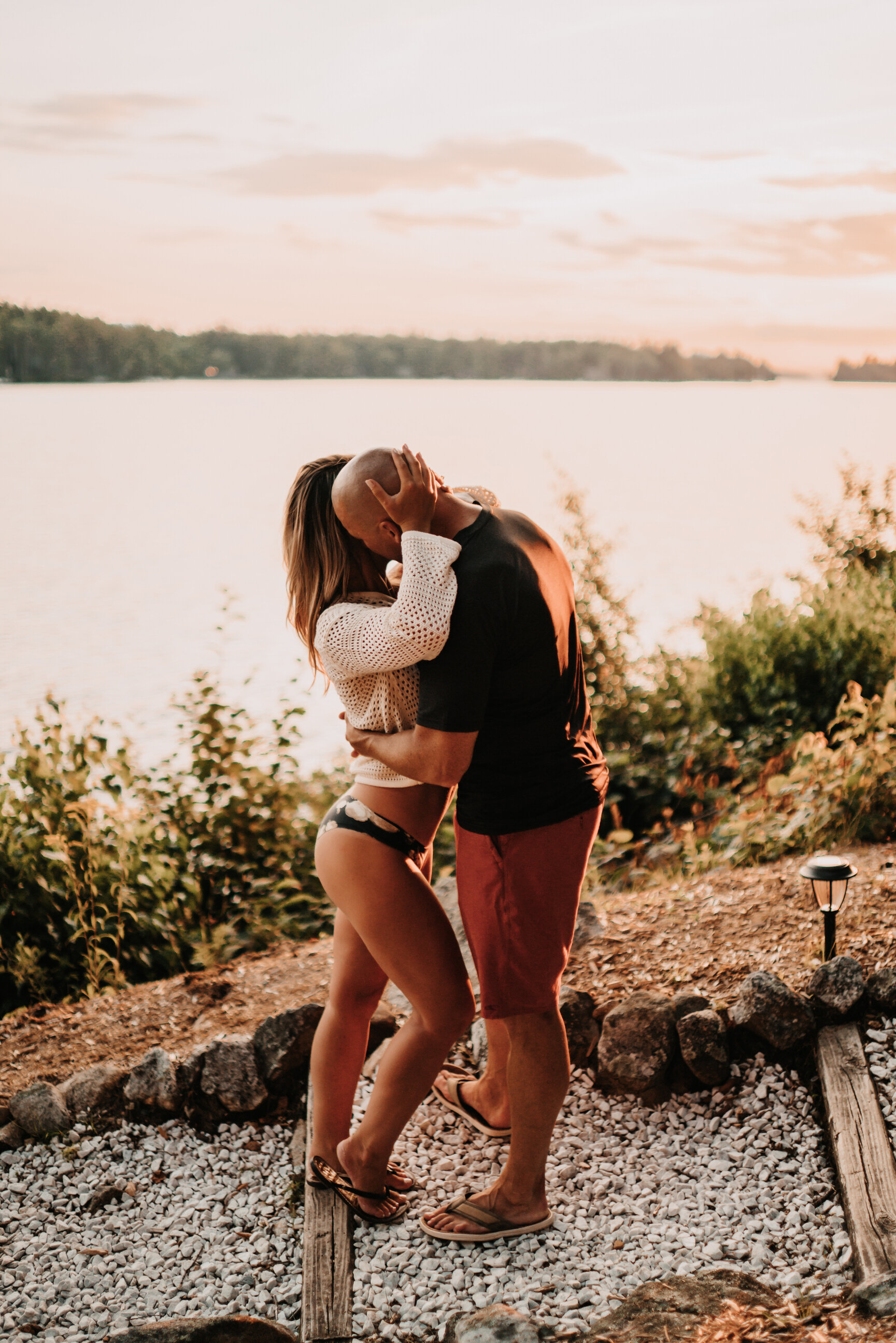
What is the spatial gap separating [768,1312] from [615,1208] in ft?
1.91

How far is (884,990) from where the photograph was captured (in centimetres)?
328

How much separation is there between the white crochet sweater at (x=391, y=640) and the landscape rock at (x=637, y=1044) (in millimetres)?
1295

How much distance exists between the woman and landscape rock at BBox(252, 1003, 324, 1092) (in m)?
0.45

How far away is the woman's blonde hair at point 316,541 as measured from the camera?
2.44 meters

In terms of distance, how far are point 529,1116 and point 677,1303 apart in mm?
543

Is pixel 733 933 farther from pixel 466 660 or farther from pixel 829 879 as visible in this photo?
pixel 466 660

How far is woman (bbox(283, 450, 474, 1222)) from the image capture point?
7.51 feet

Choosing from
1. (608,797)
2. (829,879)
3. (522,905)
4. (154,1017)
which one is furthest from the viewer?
(608,797)

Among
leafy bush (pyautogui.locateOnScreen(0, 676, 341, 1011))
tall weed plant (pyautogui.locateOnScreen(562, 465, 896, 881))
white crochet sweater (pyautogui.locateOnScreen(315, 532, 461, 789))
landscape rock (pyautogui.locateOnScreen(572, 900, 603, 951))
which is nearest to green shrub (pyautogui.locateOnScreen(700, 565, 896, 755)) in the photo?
tall weed plant (pyautogui.locateOnScreen(562, 465, 896, 881))

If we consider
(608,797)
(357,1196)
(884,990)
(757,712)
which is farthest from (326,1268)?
(757,712)

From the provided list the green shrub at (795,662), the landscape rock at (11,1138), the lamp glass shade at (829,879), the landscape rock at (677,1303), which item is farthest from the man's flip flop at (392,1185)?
the green shrub at (795,662)

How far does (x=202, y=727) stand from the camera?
229 inches

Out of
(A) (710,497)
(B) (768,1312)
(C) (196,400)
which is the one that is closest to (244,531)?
(A) (710,497)

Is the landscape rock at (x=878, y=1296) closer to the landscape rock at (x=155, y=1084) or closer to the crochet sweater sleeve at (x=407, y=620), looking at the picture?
the crochet sweater sleeve at (x=407, y=620)
